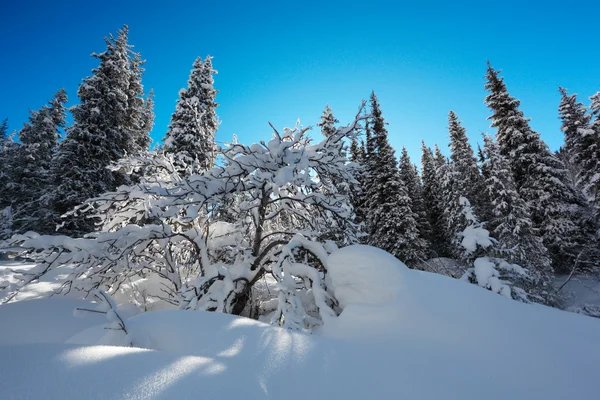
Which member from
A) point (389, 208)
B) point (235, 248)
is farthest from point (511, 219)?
point (235, 248)

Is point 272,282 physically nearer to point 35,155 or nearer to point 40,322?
point 40,322

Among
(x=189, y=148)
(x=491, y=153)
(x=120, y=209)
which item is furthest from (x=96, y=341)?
(x=491, y=153)

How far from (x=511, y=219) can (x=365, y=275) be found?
51.1ft

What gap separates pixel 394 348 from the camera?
184 centimetres

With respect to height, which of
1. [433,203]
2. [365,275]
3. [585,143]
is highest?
[585,143]

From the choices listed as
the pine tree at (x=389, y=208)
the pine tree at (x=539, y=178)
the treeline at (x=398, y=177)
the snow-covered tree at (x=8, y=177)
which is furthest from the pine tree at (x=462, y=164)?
the snow-covered tree at (x=8, y=177)

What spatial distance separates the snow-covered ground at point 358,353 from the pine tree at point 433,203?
1011 inches

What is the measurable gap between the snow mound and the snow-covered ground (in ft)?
0.04

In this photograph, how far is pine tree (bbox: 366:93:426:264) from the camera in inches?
685

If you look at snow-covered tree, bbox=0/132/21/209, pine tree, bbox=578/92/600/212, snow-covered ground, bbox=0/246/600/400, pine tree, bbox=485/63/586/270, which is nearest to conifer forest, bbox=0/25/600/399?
snow-covered ground, bbox=0/246/600/400

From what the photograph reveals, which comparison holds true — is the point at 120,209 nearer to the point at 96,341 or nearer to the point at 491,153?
the point at 96,341

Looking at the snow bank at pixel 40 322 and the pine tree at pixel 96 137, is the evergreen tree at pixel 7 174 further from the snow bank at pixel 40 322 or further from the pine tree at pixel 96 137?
the snow bank at pixel 40 322

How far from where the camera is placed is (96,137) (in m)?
14.6

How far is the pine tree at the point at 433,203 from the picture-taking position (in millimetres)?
25938
